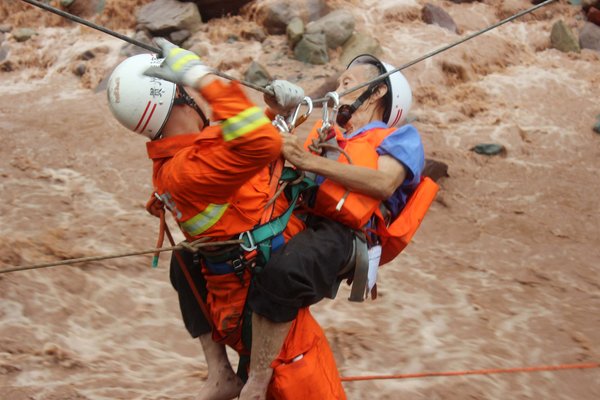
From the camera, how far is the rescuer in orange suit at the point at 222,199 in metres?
1.99

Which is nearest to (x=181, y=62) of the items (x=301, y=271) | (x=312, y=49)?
(x=301, y=271)

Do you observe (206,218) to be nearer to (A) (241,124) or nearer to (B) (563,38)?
(A) (241,124)

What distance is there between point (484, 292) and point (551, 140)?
13.1 ft

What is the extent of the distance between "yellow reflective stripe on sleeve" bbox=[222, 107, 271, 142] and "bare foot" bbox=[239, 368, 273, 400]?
2.92 feet

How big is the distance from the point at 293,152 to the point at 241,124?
362 mm

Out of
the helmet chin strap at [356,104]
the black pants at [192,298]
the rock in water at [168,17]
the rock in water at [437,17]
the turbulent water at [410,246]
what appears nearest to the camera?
the black pants at [192,298]

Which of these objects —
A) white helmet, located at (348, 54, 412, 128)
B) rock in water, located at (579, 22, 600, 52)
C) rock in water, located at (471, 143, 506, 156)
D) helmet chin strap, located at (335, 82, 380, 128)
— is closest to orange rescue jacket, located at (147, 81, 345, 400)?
helmet chin strap, located at (335, 82, 380, 128)

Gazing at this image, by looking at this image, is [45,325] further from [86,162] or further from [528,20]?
[528,20]

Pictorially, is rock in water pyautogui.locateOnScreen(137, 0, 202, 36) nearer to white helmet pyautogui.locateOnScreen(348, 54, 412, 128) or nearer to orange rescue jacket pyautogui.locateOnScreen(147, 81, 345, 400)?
white helmet pyautogui.locateOnScreen(348, 54, 412, 128)

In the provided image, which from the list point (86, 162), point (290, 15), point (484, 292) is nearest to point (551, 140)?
point (484, 292)

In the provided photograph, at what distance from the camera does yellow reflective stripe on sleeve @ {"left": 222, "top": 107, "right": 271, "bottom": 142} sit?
6.25 feet

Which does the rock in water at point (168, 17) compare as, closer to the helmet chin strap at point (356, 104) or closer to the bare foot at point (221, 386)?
the helmet chin strap at point (356, 104)

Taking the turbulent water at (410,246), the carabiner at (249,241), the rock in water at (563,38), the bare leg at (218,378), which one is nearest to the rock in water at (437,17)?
the turbulent water at (410,246)

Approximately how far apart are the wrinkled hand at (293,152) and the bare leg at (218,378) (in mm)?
858
